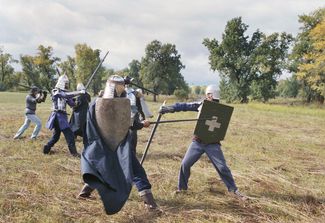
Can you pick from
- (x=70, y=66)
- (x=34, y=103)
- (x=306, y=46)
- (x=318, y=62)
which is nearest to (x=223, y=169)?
(x=34, y=103)

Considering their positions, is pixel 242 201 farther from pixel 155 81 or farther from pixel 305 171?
pixel 155 81

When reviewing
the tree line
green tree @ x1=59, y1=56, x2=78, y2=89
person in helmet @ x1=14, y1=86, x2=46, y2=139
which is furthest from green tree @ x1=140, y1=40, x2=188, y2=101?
person in helmet @ x1=14, y1=86, x2=46, y2=139

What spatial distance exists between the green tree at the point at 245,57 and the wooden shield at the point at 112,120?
53952mm

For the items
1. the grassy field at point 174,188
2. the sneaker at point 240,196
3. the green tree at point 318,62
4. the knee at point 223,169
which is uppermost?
the green tree at point 318,62

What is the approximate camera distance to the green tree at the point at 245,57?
193ft

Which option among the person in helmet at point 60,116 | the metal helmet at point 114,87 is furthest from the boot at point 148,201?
the person in helmet at point 60,116

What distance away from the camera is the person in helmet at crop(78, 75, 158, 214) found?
518 cm

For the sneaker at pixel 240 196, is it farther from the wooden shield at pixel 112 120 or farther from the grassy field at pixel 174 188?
the wooden shield at pixel 112 120

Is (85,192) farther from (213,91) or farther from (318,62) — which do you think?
(318,62)

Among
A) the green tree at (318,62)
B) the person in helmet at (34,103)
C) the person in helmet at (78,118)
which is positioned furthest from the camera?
the green tree at (318,62)

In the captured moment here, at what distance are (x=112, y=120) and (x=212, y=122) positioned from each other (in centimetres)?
181

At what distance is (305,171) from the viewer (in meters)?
9.25

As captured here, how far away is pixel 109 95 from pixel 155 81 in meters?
65.6

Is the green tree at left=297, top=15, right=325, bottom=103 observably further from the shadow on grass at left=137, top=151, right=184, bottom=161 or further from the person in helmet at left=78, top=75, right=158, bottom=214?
the person in helmet at left=78, top=75, right=158, bottom=214
